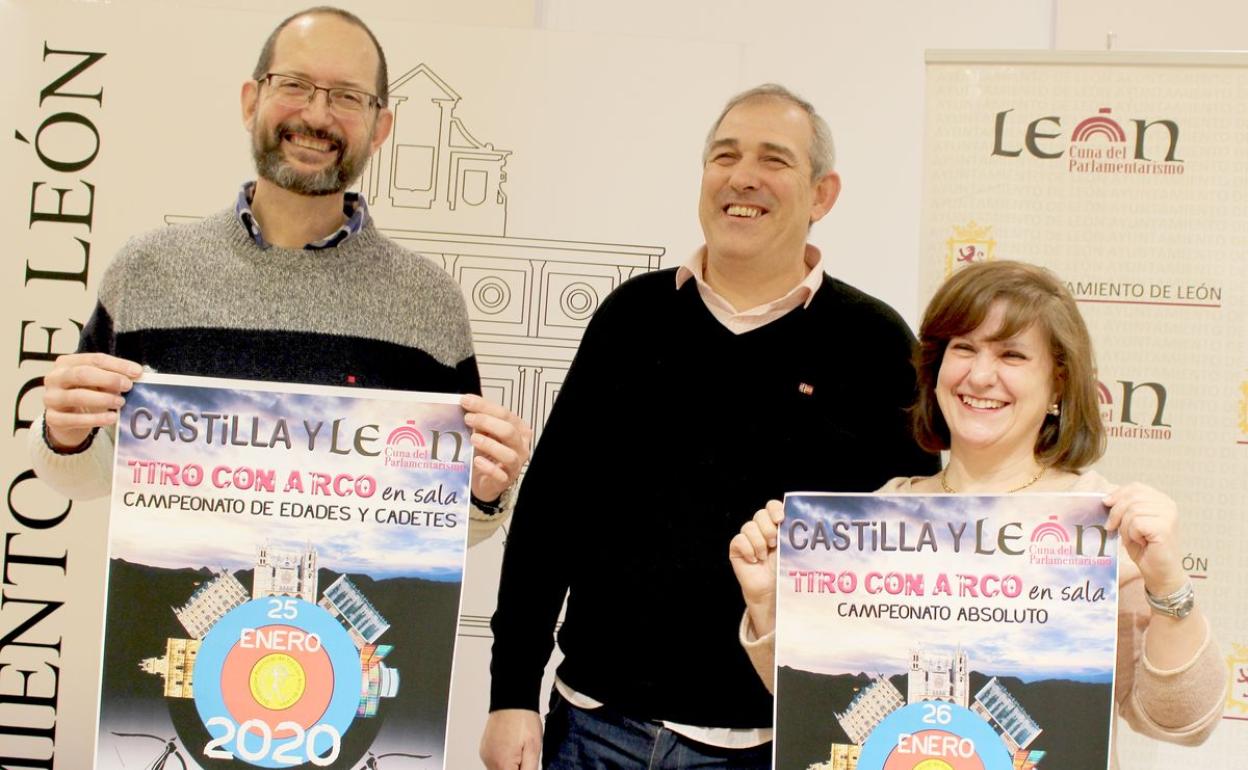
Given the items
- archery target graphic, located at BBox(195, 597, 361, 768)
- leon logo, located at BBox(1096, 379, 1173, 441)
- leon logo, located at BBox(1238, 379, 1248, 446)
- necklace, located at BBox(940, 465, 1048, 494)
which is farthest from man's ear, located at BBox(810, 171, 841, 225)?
archery target graphic, located at BBox(195, 597, 361, 768)

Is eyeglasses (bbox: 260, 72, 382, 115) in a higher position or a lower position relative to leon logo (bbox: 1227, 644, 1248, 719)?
higher

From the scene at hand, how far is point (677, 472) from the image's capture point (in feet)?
7.78

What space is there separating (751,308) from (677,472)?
398 millimetres

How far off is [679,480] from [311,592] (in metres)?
0.75

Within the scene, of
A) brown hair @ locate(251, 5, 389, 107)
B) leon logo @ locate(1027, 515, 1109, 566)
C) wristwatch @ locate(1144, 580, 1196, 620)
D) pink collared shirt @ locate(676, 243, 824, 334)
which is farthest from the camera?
pink collared shirt @ locate(676, 243, 824, 334)

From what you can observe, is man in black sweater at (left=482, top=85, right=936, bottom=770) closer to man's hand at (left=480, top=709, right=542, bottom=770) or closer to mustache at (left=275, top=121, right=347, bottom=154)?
man's hand at (left=480, top=709, right=542, bottom=770)

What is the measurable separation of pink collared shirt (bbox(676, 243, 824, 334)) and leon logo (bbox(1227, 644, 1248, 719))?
56.8 inches

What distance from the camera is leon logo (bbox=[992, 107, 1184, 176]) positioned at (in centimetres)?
293

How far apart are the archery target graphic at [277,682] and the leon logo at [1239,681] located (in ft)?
7.06

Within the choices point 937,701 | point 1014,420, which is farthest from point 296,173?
point 937,701

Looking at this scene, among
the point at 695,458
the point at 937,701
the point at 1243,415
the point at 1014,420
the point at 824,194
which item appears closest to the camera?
the point at 937,701

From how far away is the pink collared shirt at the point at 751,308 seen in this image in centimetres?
247

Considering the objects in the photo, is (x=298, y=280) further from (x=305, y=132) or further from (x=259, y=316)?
(x=305, y=132)

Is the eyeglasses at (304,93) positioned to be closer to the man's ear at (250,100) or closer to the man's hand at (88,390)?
the man's ear at (250,100)
